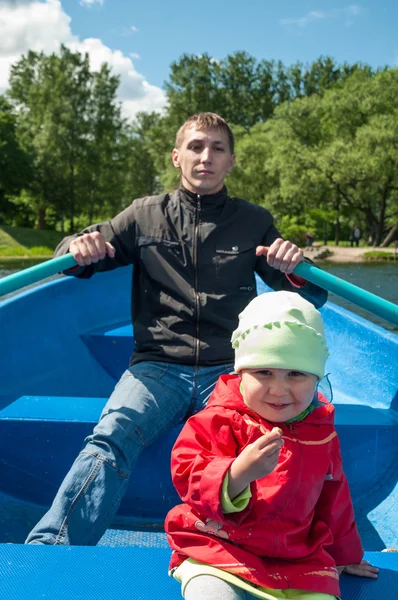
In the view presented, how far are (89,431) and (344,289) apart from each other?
0.80m

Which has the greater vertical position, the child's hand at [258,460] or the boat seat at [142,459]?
the child's hand at [258,460]

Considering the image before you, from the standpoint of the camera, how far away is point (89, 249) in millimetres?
1767

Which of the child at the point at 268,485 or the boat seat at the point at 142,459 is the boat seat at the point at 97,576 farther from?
the boat seat at the point at 142,459

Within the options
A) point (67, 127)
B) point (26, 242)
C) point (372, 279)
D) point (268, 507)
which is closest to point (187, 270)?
point (268, 507)

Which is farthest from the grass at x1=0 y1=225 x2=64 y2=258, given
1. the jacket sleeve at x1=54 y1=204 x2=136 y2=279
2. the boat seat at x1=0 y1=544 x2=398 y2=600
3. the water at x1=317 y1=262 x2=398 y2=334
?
the boat seat at x1=0 y1=544 x2=398 y2=600

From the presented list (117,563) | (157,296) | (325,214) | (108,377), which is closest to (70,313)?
(108,377)

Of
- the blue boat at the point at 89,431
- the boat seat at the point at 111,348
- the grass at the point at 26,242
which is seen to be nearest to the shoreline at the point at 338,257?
the grass at the point at 26,242

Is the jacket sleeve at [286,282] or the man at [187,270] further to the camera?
the jacket sleeve at [286,282]

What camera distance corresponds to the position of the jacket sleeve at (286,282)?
1.88 meters

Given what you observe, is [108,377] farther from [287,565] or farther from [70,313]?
[287,565]

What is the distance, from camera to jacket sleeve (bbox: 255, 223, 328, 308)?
6.17 ft

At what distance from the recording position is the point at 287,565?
103cm

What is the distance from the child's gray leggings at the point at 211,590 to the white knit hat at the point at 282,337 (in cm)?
34

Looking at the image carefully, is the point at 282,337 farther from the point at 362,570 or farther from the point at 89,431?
the point at 89,431
